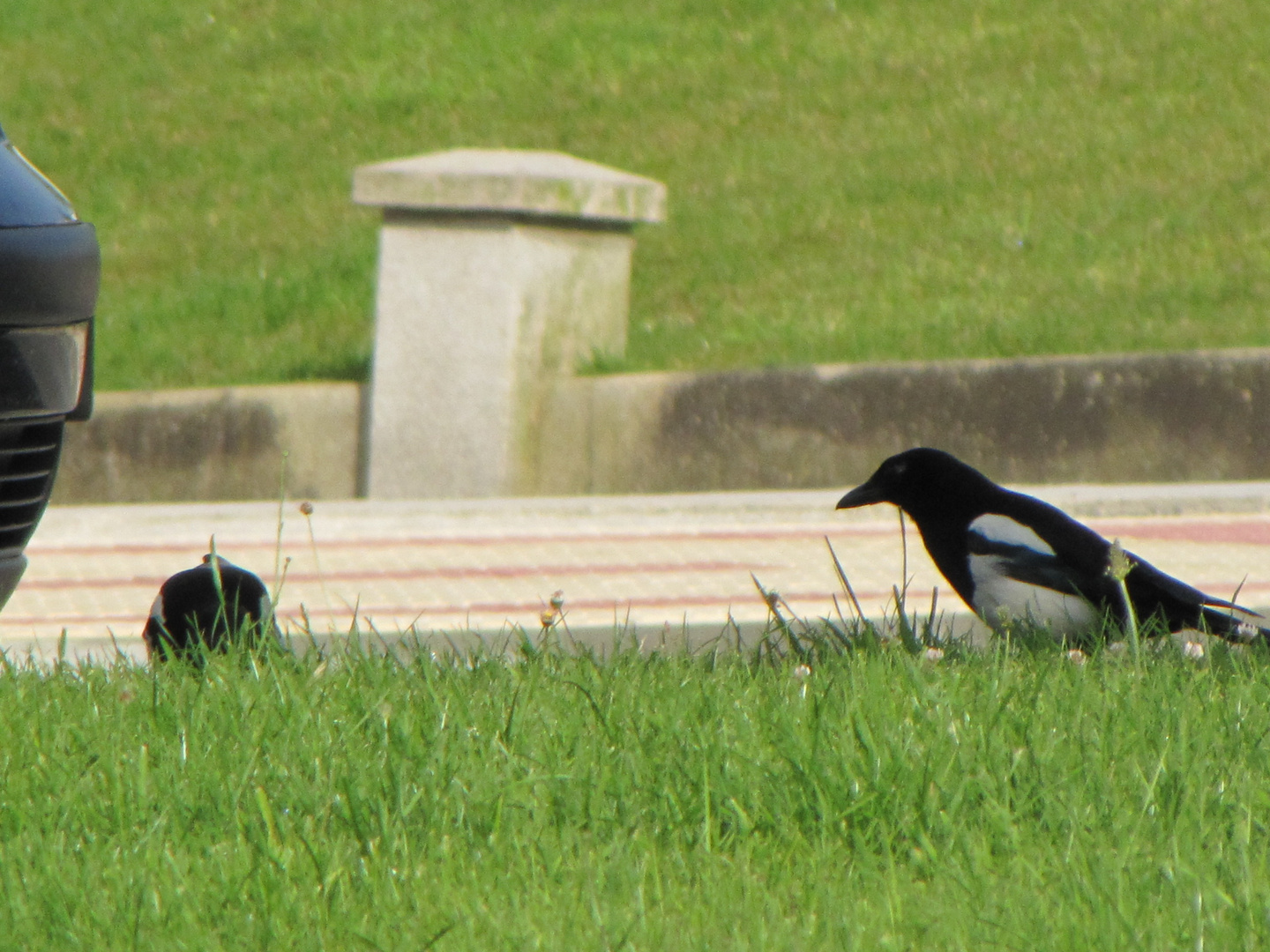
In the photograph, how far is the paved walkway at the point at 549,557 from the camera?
549 cm

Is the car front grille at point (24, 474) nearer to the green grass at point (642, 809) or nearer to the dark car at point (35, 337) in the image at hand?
the dark car at point (35, 337)

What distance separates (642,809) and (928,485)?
2022mm

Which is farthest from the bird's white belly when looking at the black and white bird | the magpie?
the magpie

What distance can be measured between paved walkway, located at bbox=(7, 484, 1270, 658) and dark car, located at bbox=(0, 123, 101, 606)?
1.20m

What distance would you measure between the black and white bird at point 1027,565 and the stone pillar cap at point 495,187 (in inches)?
177

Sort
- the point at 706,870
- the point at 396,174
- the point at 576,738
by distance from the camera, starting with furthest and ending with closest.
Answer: the point at 396,174, the point at 576,738, the point at 706,870

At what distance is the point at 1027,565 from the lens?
4672mm

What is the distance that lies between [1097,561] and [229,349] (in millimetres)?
6880

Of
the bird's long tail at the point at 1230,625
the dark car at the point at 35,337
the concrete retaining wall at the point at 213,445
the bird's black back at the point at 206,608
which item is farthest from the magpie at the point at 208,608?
the concrete retaining wall at the point at 213,445

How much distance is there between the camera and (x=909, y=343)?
981cm

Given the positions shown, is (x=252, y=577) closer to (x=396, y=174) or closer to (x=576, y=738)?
(x=576, y=738)

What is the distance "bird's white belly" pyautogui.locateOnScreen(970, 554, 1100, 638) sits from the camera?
4633mm

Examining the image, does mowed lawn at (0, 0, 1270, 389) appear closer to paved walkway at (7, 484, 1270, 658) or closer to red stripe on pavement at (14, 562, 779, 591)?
paved walkway at (7, 484, 1270, 658)

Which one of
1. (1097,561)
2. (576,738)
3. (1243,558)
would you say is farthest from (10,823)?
(1243,558)
